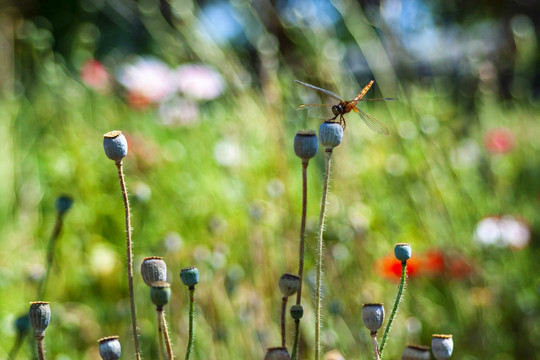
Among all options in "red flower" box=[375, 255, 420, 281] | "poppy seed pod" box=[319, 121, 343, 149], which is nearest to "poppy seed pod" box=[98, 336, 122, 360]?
"poppy seed pod" box=[319, 121, 343, 149]

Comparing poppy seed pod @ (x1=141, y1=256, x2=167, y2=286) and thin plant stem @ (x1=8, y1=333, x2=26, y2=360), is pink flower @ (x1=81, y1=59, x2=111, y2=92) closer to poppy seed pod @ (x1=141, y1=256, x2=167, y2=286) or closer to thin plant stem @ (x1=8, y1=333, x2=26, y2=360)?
thin plant stem @ (x1=8, y1=333, x2=26, y2=360)

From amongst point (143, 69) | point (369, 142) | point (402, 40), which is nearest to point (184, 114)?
point (143, 69)

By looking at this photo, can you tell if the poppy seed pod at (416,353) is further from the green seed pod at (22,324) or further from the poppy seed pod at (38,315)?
the green seed pod at (22,324)

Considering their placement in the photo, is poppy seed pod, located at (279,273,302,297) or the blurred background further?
the blurred background

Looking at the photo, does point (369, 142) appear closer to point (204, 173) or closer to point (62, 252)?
point (204, 173)

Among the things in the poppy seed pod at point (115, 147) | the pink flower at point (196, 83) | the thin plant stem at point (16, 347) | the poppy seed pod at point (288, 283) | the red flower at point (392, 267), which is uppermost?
the pink flower at point (196, 83)

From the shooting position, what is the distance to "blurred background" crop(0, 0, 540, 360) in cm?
117

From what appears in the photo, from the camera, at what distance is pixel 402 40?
149cm

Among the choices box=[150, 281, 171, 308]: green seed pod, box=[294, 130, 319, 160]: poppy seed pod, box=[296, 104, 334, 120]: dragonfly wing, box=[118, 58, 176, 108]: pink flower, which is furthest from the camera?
box=[118, 58, 176, 108]: pink flower

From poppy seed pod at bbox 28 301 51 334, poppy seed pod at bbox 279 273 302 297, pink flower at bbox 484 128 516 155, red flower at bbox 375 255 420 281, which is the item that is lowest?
poppy seed pod at bbox 28 301 51 334

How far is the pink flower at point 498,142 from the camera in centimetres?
195

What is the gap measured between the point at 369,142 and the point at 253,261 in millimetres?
788

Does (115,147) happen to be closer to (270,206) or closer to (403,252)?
(403,252)

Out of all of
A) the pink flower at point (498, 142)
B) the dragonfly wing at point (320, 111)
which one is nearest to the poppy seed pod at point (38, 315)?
the dragonfly wing at point (320, 111)
